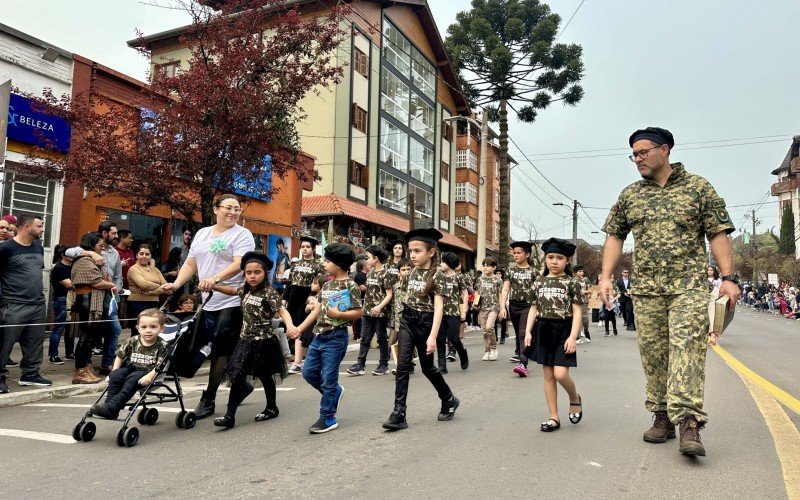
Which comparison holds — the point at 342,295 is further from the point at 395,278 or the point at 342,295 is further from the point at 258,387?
the point at 395,278

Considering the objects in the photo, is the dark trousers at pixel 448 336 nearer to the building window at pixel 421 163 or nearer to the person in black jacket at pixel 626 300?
the person in black jacket at pixel 626 300

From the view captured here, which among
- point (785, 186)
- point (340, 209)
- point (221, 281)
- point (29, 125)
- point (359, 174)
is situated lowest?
point (221, 281)

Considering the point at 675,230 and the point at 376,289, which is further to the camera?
the point at 376,289

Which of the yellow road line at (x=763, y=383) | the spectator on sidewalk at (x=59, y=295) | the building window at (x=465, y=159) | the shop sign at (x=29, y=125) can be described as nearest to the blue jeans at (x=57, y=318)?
the spectator on sidewalk at (x=59, y=295)

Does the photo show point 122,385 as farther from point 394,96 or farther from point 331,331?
point 394,96

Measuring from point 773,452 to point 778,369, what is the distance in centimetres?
649

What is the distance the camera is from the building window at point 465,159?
44.9 m

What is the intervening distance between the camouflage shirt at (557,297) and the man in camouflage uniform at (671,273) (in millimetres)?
777

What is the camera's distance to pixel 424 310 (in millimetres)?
5719

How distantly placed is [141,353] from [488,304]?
7.47m

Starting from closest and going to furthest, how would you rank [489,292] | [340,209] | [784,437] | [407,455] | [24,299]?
[407,455], [784,437], [24,299], [489,292], [340,209]

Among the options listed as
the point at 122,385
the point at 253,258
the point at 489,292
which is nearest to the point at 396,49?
the point at 489,292

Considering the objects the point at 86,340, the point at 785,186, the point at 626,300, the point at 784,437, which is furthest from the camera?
the point at 785,186

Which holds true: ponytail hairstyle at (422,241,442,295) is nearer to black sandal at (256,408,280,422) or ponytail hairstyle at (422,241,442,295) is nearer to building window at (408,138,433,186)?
black sandal at (256,408,280,422)
